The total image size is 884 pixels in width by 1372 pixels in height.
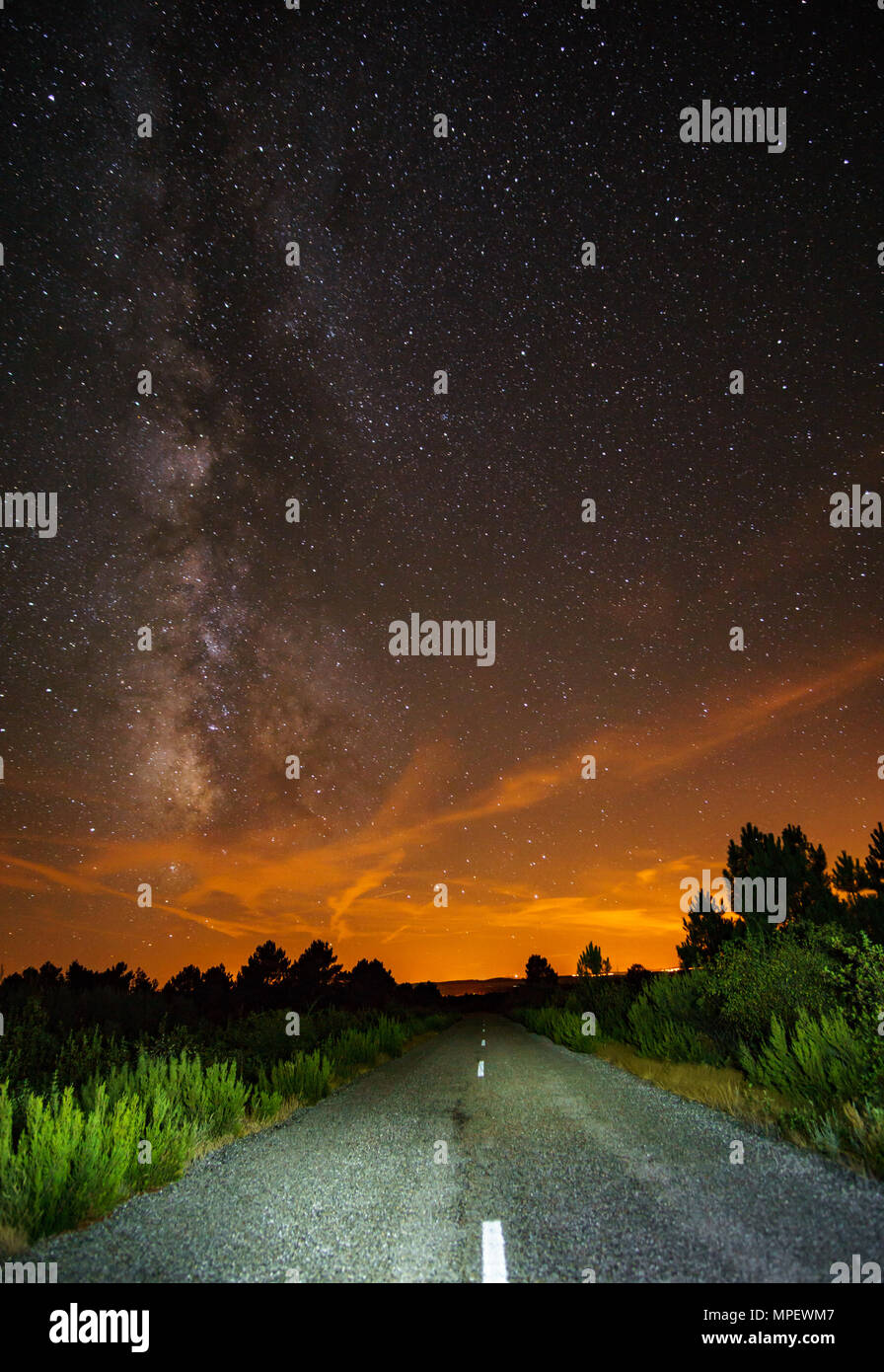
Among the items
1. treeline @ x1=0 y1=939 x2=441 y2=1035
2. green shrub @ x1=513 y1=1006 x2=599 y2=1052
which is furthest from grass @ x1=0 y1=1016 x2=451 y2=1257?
treeline @ x1=0 y1=939 x2=441 y2=1035

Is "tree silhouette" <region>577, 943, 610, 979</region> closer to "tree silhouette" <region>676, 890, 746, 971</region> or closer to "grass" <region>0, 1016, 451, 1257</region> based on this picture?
"tree silhouette" <region>676, 890, 746, 971</region>

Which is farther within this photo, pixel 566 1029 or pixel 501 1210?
pixel 566 1029

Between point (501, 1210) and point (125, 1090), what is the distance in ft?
16.4

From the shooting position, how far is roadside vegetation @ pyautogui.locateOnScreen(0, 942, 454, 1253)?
15.0 ft

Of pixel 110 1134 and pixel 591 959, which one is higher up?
pixel 110 1134

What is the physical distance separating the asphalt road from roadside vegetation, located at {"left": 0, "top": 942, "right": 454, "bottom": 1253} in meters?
0.28

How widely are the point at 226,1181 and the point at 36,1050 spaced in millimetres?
6997

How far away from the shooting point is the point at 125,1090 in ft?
23.3

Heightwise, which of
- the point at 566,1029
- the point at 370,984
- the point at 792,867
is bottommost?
the point at 370,984

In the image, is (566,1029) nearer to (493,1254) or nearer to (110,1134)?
(110,1134)

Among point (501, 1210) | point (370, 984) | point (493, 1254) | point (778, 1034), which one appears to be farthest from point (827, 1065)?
point (370, 984)
